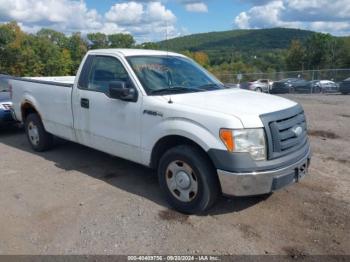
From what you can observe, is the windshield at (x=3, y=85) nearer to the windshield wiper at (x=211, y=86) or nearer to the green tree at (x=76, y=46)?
the windshield wiper at (x=211, y=86)

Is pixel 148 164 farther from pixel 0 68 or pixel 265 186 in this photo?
pixel 0 68

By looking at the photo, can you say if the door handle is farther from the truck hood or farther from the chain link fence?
the chain link fence

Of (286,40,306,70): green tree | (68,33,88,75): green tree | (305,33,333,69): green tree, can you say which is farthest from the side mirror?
(286,40,306,70): green tree

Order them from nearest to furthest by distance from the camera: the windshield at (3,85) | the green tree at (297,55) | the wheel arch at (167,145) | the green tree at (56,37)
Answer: the wheel arch at (167,145), the windshield at (3,85), the green tree at (56,37), the green tree at (297,55)

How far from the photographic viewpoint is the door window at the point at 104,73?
5309mm

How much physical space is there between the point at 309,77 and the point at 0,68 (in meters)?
52.2

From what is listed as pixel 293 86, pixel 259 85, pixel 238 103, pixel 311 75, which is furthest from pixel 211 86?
pixel 259 85

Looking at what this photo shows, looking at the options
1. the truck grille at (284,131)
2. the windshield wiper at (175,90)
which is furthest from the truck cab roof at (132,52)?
the truck grille at (284,131)

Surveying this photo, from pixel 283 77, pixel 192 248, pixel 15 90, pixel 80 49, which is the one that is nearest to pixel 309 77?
pixel 283 77

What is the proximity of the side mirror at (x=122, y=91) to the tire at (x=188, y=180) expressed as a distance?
91 cm

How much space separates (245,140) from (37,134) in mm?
4532

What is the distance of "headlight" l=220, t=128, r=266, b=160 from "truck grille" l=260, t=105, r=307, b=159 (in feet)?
0.35

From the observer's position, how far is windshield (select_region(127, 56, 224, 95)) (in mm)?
5016

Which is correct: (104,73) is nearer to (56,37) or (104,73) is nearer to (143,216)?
(143,216)
